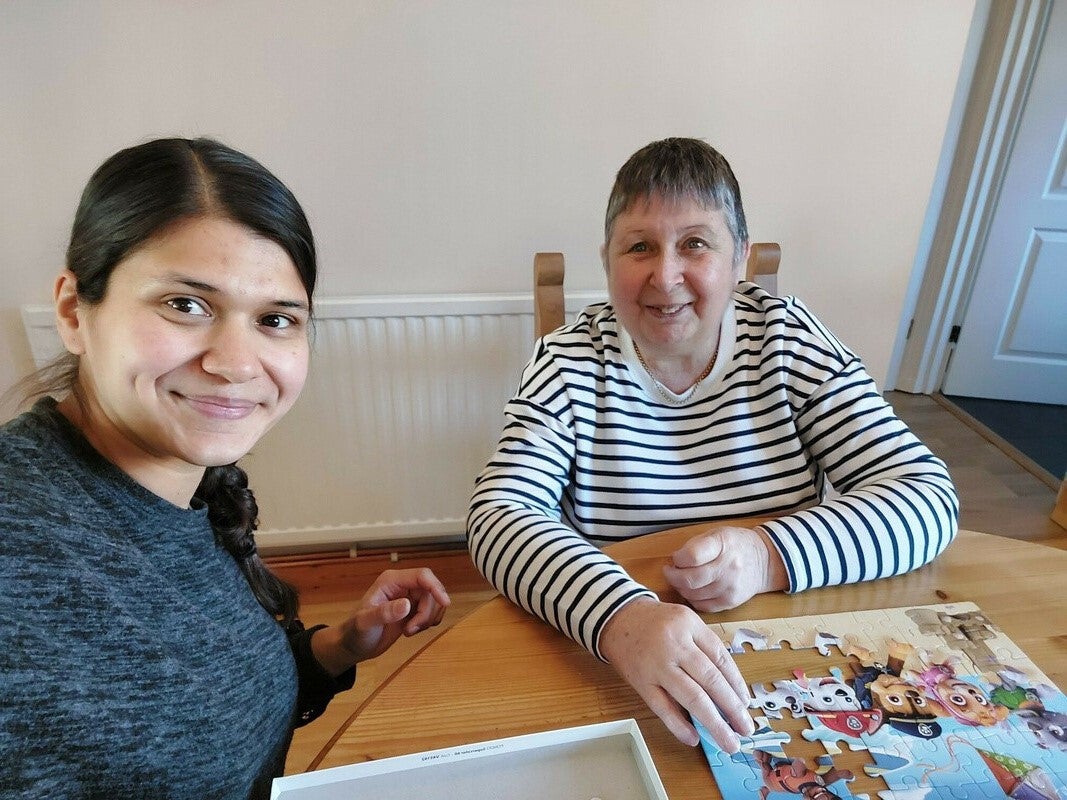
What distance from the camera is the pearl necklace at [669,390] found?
1.13 metres

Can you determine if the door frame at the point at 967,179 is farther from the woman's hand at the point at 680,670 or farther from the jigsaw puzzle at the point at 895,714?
→ the woman's hand at the point at 680,670

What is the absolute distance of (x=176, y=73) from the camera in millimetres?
1565

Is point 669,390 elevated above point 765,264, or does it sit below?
below

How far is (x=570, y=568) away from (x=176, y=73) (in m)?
1.54

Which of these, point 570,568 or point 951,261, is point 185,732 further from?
point 951,261

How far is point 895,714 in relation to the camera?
2.22ft

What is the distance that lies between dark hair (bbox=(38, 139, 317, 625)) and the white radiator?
40.5 inches

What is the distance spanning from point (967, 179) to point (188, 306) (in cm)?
329

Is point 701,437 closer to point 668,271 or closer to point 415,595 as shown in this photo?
point 668,271

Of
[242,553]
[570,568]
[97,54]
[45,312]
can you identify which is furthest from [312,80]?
[570,568]

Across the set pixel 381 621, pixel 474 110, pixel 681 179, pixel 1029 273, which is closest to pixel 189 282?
pixel 381 621

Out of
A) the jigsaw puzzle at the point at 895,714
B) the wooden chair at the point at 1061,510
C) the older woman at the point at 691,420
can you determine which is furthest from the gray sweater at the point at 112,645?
the wooden chair at the point at 1061,510

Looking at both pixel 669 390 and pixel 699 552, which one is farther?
pixel 669 390

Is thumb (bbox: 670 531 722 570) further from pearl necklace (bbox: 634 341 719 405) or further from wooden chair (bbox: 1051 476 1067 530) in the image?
wooden chair (bbox: 1051 476 1067 530)
